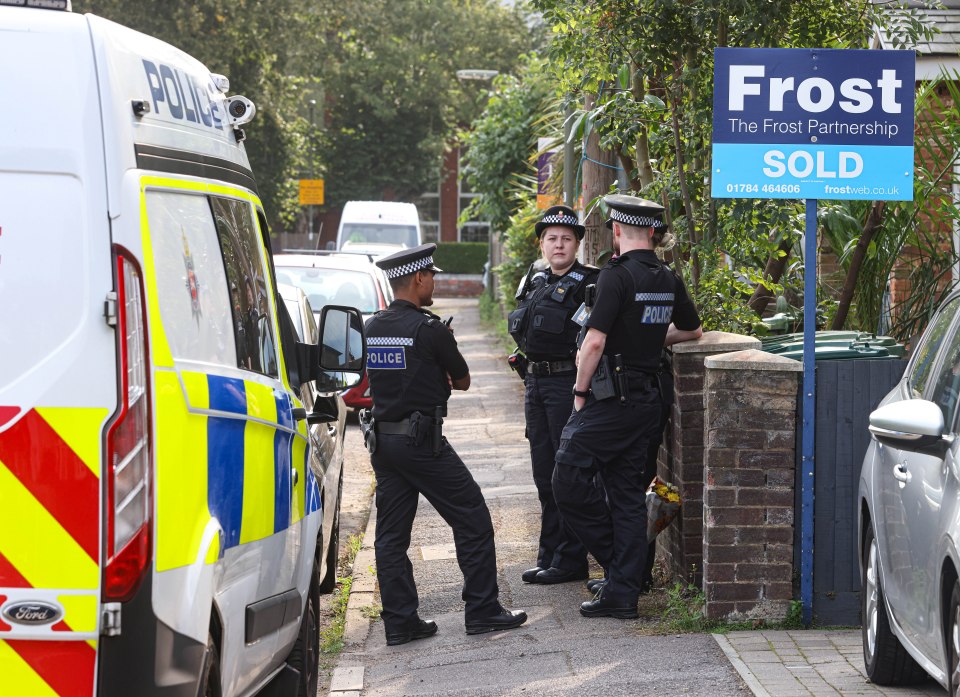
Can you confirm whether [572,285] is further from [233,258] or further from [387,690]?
[233,258]

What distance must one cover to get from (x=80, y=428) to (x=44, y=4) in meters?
1.09

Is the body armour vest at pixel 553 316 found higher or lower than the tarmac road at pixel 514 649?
higher

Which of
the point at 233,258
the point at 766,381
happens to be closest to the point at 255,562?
the point at 233,258

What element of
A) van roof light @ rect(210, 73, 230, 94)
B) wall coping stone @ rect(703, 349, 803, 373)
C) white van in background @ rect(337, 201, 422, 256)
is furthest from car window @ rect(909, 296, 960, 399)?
white van in background @ rect(337, 201, 422, 256)

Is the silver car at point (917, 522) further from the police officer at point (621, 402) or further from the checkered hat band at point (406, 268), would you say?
the checkered hat band at point (406, 268)

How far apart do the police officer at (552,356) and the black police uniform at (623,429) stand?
0.53 meters

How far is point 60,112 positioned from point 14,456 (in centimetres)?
82

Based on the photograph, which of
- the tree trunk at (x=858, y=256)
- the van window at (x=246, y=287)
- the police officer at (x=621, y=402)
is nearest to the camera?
the van window at (x=246, y=287)

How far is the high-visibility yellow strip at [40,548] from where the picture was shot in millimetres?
3246

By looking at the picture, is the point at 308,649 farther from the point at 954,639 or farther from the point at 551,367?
the point at 551,367

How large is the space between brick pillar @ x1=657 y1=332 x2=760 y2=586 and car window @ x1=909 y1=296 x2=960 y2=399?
52.2 inches

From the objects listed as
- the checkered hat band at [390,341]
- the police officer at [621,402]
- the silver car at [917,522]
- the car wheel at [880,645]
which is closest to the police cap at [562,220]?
the police officer at [621,402]

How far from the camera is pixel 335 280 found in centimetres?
1534

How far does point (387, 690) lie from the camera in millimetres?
5777
